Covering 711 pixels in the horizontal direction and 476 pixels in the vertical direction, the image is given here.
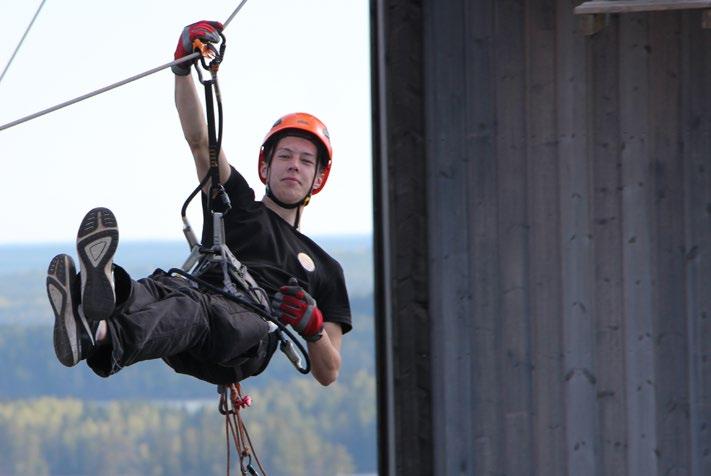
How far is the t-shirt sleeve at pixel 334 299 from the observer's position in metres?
7.99

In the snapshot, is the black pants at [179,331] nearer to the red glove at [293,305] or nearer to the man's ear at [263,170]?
the red glove at [293,305]

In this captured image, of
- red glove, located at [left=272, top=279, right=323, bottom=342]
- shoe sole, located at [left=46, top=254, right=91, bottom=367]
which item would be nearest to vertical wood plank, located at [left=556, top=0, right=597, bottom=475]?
red glove, located at [left=272, top=279, right=323, bottom=342]

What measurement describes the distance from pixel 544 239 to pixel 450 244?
1.26ft

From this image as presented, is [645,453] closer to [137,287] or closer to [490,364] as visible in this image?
[490,364]

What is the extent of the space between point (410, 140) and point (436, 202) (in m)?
0.28

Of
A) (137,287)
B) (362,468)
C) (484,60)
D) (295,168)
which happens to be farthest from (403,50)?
(362,468)

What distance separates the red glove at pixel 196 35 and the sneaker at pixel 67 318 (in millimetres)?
1111

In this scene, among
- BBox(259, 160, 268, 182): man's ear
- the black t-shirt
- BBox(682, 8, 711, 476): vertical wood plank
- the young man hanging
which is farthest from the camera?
BBox(259, 160, 268, 182): man's ear

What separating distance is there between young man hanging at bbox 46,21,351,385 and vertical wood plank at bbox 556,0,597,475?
107 centimetres

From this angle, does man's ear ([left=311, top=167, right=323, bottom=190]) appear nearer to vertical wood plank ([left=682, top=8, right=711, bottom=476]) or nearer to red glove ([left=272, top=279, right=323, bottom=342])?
red glove ([left=272, top=279, right=323, bottom=342])

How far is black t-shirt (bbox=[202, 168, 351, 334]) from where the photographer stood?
7734mm

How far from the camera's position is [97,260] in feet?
21.6

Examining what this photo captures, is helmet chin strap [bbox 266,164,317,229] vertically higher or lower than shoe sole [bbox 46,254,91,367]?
higher

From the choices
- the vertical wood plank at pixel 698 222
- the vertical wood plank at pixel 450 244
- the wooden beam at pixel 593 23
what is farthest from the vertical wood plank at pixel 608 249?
the vertical wood plank at pixel 450 244
